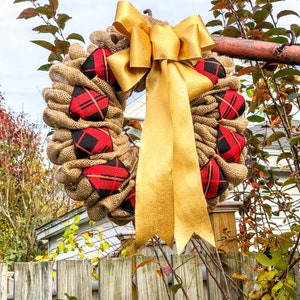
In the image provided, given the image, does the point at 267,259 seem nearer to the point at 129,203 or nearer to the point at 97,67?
the point at 129,203

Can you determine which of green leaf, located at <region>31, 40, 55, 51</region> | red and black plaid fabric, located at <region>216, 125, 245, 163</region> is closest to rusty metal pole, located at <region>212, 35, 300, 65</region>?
red and black plaid fabric, located at <region>216, 125, 245, 163</region>

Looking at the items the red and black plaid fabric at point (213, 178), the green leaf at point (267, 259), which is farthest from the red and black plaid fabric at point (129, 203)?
the green leaf at point (267, 259)

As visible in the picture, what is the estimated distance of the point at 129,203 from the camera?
881mm

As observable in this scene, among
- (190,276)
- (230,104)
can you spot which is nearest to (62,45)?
(230,104)

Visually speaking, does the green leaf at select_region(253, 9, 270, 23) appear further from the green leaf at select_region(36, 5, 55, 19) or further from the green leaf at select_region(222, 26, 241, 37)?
the green leaf at select_region(36, 5, 55, 19)

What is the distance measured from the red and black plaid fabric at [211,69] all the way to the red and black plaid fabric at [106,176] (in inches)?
9.4

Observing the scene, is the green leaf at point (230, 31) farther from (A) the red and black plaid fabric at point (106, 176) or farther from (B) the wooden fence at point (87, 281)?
(A) the red and black plaid fabric at point (106, 176)

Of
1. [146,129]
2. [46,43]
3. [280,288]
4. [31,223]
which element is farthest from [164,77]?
[31,223]

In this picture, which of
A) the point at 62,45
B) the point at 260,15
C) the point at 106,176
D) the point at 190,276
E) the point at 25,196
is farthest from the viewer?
the point at 25,196

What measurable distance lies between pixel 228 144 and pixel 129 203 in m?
0.20

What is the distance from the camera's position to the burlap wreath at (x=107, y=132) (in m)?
0.85

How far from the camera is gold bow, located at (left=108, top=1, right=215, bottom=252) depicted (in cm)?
86

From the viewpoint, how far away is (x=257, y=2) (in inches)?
76.0

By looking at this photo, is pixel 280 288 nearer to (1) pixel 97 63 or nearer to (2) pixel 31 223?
(1) pixel 97 63
